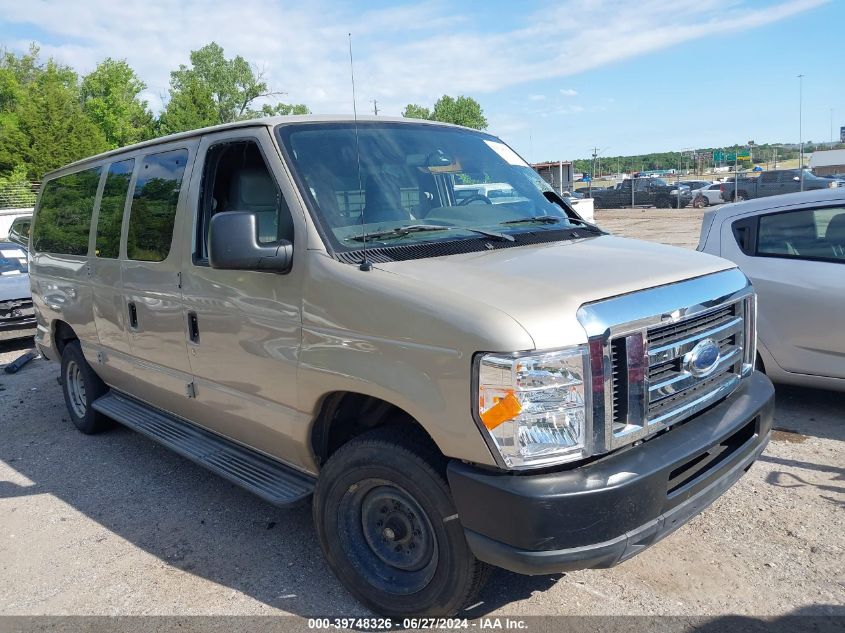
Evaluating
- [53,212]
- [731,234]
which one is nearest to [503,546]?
[731,234]

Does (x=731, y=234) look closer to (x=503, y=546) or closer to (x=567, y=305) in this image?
(x=567, y=305)

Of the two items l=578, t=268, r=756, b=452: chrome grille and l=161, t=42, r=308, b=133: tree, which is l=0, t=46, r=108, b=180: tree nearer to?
l=161, t=42, r=308, b=133: tree

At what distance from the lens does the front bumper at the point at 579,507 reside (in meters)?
2.44

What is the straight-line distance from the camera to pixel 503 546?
8.23 ft

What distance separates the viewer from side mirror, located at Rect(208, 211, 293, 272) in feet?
10.0

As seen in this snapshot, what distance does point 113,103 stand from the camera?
59.5m

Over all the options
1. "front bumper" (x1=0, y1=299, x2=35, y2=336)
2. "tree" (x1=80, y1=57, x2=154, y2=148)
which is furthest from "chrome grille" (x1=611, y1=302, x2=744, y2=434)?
"tree" (x1=80, y1=57, x2=154, y2=148)

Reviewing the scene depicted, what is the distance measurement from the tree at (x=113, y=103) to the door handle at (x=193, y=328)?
6048cm

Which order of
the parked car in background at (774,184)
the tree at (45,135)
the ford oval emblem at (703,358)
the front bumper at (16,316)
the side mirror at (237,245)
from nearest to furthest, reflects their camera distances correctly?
the ford oval emblem at (703,358) → the side mirror at (237,245) → the front bumper at (16,316) → the parked car in background at (774,184) → the tree at (45,135)

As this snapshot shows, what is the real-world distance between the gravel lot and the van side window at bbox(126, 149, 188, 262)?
5.33ft

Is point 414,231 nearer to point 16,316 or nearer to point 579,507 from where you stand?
point 579,507

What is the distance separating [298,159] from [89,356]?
9.99ft

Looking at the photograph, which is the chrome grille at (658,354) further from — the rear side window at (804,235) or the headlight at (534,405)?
the rear side window at (804,235)

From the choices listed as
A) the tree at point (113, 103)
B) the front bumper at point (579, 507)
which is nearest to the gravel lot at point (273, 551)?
the front bumper at point (579, 507)
